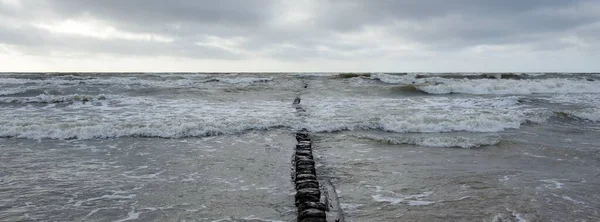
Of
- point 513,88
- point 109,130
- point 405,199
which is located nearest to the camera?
point 405,199

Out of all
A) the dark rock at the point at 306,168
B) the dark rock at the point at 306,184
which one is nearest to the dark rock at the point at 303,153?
the dark rock at the point at 306,168

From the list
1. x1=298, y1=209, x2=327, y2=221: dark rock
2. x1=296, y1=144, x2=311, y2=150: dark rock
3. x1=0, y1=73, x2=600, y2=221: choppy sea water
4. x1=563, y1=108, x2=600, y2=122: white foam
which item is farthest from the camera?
x1=563, y1=108, x2=600, y2=122: white foam

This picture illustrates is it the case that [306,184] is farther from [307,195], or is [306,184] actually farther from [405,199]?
[405,199]

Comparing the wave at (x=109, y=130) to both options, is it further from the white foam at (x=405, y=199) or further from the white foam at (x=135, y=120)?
the white foam at (x=405, y=199)

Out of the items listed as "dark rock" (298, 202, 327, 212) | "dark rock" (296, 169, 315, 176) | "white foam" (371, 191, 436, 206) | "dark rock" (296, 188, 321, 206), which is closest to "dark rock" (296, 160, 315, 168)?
"dark rock" (296, 169, 315, 176)

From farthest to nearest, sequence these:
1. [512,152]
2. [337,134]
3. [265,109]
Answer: [265,109]
[337,134]
[512,152]

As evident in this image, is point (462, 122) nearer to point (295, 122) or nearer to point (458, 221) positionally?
point (295, 122)

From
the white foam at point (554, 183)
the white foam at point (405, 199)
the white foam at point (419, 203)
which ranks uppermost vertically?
the white foam at point (554, 183)

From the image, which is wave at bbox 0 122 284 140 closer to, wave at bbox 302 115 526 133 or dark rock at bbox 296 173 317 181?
wave at bbox 302 115 526 133

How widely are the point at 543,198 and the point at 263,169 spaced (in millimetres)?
4180

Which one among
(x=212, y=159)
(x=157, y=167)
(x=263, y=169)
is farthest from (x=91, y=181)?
(x=263, y=169)

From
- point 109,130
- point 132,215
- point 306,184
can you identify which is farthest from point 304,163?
point 109,130

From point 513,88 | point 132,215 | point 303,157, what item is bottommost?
point 132,215

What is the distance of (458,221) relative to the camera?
4.29 metres
